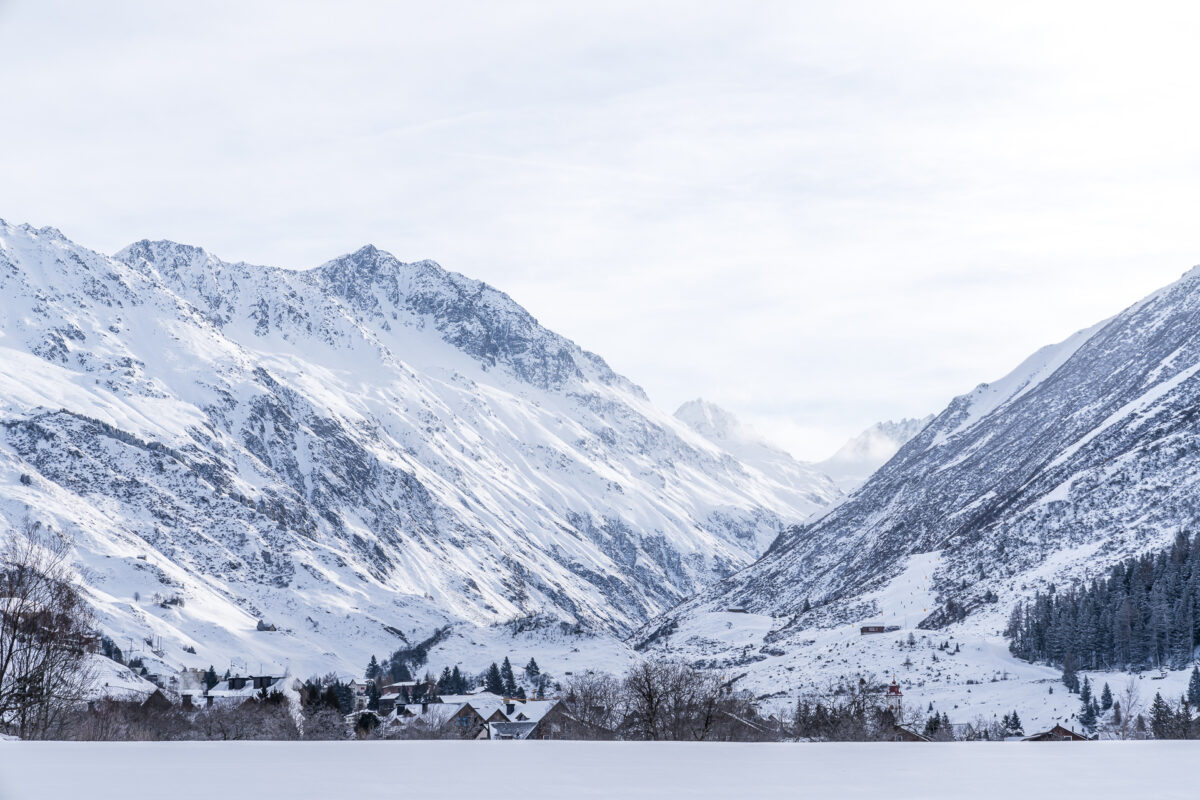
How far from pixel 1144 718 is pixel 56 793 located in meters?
116

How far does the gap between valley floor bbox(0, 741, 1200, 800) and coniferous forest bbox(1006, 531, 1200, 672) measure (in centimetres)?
13011

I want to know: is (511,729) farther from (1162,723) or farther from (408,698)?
(408,698)

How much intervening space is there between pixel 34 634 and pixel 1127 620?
446ft

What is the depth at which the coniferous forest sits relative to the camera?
14288cm

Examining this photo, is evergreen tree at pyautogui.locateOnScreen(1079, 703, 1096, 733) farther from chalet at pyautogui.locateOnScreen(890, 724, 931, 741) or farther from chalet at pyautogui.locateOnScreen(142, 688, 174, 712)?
chalet at pyautogui.locateOnScreen(142, 688, 174, 712)

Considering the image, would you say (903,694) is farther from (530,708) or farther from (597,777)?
(597,777)

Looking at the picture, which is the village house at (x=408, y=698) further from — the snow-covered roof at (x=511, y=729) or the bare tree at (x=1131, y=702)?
the bare tree at (x=1131, y=702)

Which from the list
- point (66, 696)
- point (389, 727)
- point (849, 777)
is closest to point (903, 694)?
point (389, 727)

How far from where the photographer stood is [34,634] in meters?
46.7

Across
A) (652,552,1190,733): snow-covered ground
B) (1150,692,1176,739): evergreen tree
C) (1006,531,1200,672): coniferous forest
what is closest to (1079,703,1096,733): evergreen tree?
(652,552,1190,733): snow-covered ground

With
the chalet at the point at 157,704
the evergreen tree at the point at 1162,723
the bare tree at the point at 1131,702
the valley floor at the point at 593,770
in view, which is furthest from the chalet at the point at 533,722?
Result: the valley floor at the point at 593,770

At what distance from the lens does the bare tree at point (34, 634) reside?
4378 centimetres

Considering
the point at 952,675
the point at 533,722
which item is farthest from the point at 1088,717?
the point at 533,722

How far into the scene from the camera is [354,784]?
19359 mm
